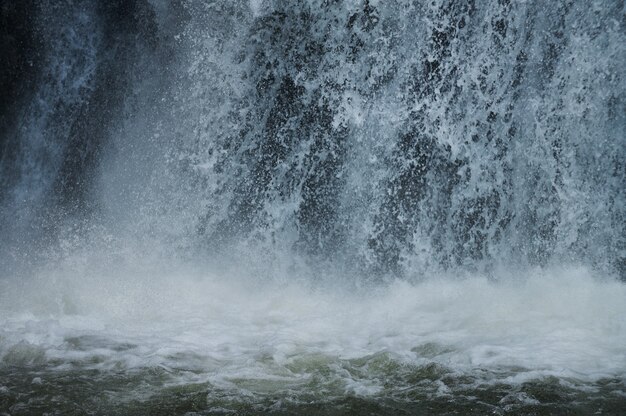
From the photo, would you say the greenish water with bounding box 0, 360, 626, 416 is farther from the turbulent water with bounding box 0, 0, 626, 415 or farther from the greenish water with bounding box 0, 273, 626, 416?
the turbulent water with bounding box 0, 0, 626, 415

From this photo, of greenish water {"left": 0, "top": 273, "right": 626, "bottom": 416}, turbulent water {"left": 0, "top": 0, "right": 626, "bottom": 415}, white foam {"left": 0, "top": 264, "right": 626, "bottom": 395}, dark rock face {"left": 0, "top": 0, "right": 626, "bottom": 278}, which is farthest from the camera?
dark rock face {"left": 0, "top": 0, "right": 626, "bottom": 278}

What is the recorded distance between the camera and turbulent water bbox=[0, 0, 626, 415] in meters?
7.49

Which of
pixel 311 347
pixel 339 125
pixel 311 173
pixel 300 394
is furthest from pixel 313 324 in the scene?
pixel 339 125

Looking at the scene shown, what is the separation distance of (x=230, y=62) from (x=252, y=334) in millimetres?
3958

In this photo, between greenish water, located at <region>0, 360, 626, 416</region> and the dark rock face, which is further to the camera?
the dark rock face

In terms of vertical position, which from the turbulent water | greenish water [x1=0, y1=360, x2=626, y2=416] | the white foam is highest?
the turbulent water

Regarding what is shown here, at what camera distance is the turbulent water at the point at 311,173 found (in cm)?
749

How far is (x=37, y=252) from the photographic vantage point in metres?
9.60

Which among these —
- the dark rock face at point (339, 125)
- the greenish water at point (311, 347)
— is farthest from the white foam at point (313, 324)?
the dark rock face at point (339, 125)

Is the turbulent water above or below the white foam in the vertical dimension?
above

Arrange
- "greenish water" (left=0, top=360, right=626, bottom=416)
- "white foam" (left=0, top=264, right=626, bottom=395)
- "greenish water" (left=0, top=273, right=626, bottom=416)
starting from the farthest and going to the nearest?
"white foam" (left=0, top=264, right=626, bottom=395)
"greenish water" (left=0, top=273, right=626, bottom=416)
"greenish water" (left=0, top=360, right=626, bottom=416)

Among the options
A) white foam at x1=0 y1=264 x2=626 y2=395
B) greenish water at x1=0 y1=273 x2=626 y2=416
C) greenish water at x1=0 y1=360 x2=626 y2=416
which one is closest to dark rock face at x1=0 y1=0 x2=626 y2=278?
white foam at x1=0 y1=264 x2=626 y2=395

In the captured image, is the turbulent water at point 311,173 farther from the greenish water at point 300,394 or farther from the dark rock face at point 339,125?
the greenish water at point 300,394

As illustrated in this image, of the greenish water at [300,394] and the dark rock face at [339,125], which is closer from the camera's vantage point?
the greenish water at [300,394]
